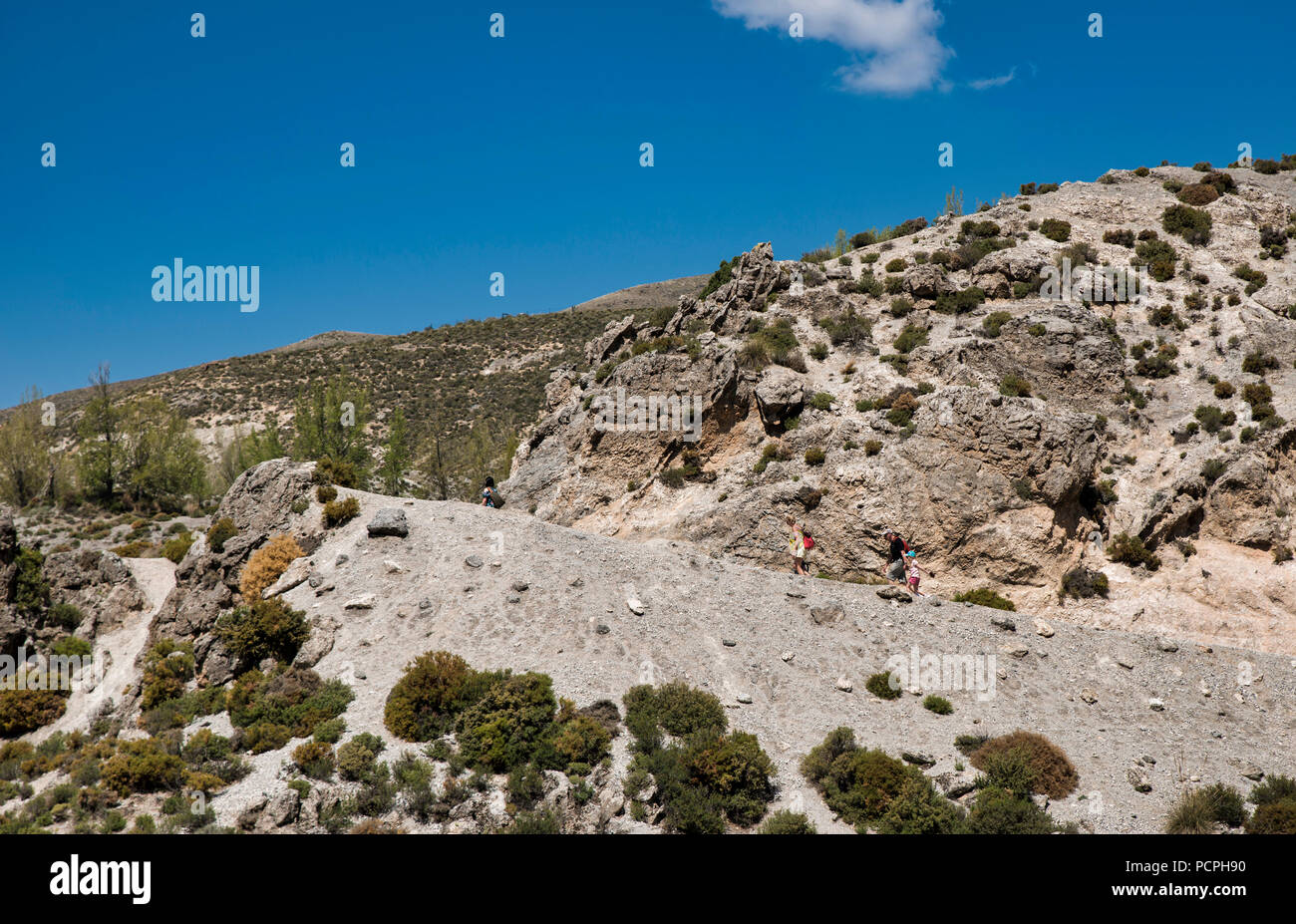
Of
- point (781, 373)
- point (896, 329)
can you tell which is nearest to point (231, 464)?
point (781, 373)

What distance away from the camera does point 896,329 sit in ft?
125

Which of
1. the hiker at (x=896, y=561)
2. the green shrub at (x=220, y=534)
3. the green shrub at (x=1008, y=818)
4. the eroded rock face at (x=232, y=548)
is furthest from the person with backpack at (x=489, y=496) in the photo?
the green shrub at (x=1008, y=818)

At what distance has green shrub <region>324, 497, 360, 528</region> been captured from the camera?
88.8 ft

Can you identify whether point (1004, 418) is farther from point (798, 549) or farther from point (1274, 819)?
point (1274, 819)

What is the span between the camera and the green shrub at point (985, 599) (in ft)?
88.0

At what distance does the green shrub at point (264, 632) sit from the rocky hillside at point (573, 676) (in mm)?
483

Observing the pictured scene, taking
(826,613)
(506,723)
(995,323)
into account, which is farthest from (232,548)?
(995,323)

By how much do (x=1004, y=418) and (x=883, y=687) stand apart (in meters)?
13.4

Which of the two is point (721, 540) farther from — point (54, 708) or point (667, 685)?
point (54, 708)

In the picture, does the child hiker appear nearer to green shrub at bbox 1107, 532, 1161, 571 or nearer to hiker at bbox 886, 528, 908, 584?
hiker at bbox 886, 528, 908, 584

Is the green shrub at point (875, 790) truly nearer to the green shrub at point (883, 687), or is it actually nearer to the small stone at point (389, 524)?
the green shrub at point (883, 687)

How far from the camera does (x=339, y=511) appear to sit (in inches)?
1067

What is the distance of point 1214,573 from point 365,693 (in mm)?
30624

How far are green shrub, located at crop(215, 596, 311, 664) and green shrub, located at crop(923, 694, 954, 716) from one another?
1895 cm
